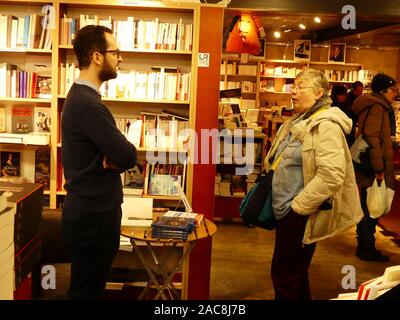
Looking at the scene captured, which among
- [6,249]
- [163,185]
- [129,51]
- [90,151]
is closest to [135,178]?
[163,185]

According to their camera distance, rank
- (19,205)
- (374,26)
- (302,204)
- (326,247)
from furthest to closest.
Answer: (374,26) < (326,247) < (302,204) < (19,205)

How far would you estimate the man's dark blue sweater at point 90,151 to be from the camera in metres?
2.21

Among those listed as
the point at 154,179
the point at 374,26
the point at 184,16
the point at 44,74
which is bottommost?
the point at 154,179

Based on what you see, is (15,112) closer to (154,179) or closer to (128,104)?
(128,104)

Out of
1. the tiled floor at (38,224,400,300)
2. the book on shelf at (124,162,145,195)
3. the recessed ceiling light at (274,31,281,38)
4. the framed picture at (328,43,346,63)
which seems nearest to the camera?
the book on shelf at (124,162,145,195)

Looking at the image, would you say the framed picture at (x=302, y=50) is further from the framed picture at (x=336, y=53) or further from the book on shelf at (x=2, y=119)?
the book on shelf at (x=2, y=119)

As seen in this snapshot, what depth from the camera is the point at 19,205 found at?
Result: 1.65m

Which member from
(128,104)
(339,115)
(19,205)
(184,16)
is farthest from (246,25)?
(19,205)

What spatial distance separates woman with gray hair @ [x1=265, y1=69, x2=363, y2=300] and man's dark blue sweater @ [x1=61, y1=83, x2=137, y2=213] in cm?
101

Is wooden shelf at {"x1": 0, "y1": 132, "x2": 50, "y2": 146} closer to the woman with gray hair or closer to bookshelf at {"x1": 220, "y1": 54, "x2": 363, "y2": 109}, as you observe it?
the woman with gray hair

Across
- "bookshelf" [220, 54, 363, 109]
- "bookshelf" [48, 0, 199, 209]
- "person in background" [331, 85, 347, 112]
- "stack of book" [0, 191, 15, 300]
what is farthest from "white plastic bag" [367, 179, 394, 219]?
"bookshelf" [220, 54, 363, 109]

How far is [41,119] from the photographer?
12.8 feet

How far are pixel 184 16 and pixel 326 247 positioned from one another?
2.86 meters

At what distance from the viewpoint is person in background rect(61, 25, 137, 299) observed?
2.22 m
